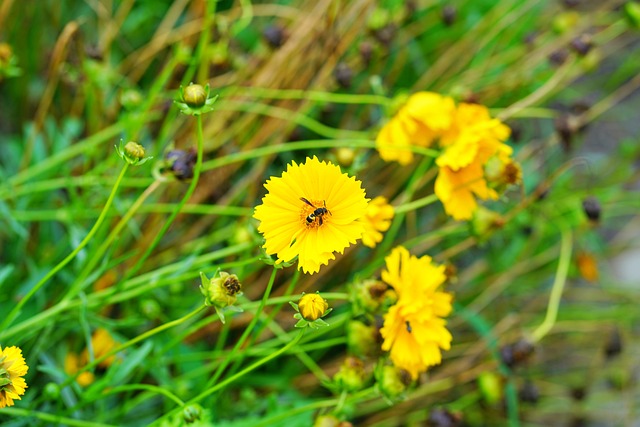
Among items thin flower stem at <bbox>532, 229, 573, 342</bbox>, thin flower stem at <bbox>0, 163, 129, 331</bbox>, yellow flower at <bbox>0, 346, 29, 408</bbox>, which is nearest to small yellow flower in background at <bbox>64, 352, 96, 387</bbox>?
thin flower stem at <bbox>0, 163, 129, 331</bbox>

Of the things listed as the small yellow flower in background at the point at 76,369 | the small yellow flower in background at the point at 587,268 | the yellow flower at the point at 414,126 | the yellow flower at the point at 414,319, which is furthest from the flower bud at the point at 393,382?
the small yellow flower in background at the point at 587,268

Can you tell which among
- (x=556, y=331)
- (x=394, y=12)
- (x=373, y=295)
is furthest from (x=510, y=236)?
(x=373, y=295)

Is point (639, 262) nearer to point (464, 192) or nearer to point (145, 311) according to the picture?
point (464, 192)

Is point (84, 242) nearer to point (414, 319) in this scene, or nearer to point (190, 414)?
point (190, 414)

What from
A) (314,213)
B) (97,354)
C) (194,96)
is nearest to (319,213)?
(314,213)

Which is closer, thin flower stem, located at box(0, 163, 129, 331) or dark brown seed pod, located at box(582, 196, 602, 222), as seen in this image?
thin flower stem, located at box(0, 163, 129, 331)

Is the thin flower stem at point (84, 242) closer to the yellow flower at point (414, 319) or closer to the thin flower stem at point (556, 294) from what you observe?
the yellow flower at point (414, 319)

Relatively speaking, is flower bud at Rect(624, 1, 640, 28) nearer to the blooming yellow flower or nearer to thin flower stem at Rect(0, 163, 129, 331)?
the blooming yellow flower
